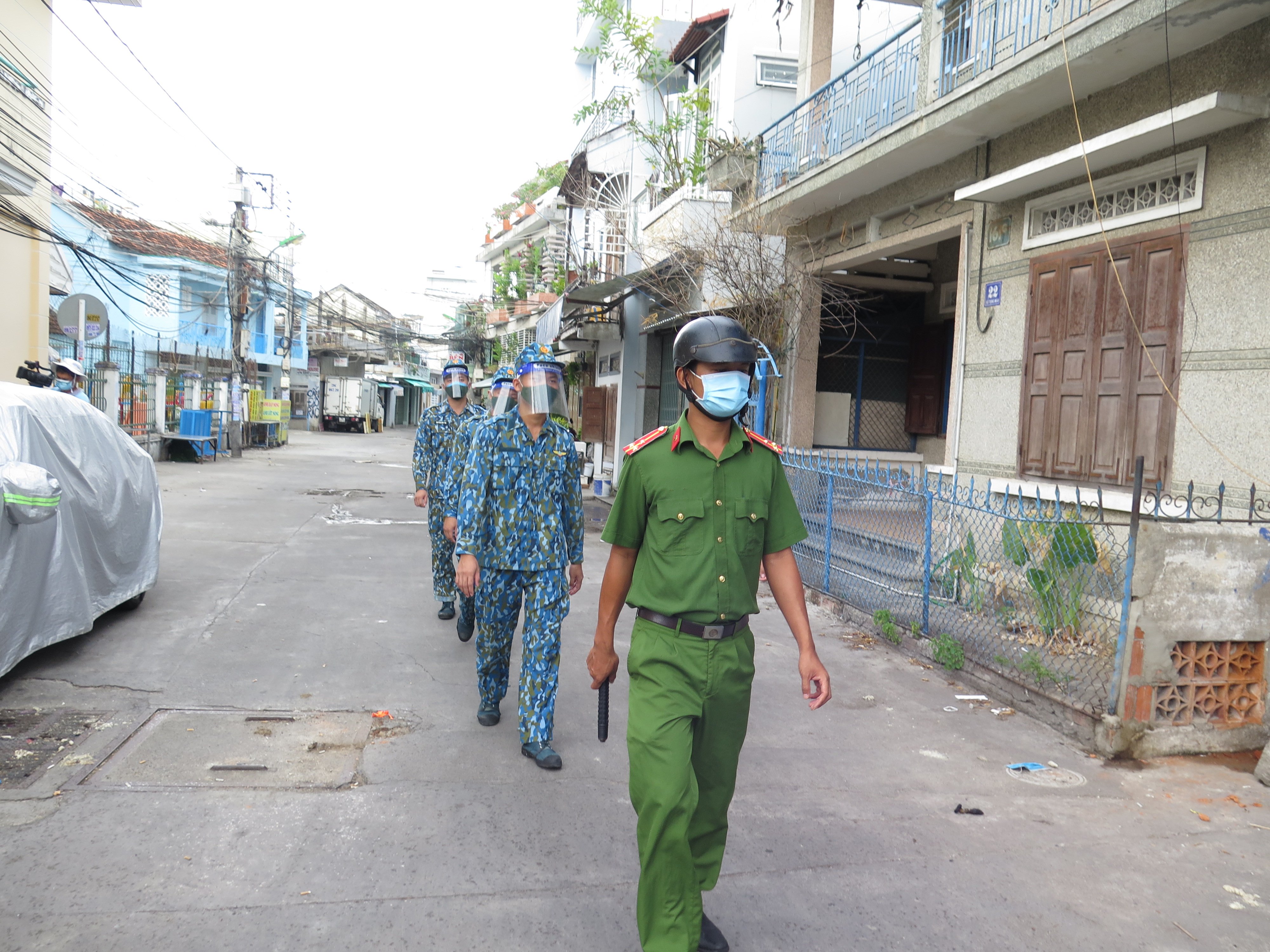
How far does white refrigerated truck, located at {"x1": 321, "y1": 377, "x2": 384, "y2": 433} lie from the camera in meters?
45.4

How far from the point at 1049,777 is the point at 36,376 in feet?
28.4

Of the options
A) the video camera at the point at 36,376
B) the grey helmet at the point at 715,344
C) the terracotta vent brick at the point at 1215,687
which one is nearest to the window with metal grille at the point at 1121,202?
the terracotta vent brick at the point at 1215,687

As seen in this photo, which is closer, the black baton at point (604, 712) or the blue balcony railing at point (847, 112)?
the black baton at point (604, 712)

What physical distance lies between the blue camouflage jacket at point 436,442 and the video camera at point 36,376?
3.55 metres

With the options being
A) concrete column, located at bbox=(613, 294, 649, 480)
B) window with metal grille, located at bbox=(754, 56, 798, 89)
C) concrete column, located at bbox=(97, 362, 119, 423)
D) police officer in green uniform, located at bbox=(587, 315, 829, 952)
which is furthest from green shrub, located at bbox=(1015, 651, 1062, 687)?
concrete column, located at bbox=(97, 362, 119, 423)

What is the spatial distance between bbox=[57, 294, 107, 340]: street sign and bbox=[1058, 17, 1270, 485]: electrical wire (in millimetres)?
12640

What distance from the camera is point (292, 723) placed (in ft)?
14.8

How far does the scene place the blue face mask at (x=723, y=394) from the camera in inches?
107

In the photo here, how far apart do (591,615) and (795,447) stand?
5.12 meters

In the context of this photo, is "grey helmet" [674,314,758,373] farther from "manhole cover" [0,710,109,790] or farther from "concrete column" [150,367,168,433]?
"concrete column" [150,367,168,433]

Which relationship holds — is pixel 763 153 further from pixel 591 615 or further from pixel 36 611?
pixel 36 611

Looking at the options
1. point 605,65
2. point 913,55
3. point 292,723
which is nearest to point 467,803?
point 292,723

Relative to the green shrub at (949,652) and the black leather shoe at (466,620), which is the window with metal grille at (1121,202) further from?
the black leather shoe at (466,620)

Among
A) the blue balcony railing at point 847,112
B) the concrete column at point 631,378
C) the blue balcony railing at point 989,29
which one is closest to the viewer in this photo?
the blue balcony railing at point 989,29
